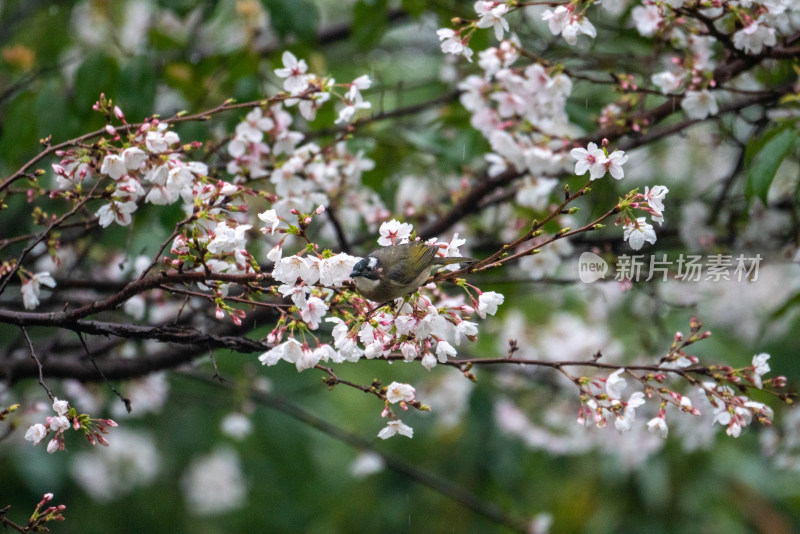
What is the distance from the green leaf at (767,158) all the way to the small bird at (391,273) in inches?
39.3

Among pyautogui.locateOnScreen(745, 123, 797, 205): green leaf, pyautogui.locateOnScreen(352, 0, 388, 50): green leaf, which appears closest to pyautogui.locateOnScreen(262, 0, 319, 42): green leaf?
pyautogui.locateOnScreen(352, 0, 388, 50): green leaf

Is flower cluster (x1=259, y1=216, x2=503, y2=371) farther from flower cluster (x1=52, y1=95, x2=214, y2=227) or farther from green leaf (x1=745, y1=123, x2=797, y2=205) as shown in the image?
green leaf (x1=745, y1=123, x2=797, y2=205)

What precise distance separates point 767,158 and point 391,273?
4.01 feet

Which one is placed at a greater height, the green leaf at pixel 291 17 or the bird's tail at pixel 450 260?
the green leaf at pixel 291 17

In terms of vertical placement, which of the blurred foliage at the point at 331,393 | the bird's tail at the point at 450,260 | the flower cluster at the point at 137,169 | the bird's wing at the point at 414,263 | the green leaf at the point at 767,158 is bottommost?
the blurred foliage at the point at 331,393

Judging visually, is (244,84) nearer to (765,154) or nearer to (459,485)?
(765,154)

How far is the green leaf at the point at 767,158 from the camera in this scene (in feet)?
6.79

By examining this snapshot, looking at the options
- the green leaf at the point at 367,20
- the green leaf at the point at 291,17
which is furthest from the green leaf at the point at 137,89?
the green leaf at the point at 367,20

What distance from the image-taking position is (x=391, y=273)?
1495 millimetres

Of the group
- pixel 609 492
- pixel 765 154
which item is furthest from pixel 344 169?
pixel 609 492

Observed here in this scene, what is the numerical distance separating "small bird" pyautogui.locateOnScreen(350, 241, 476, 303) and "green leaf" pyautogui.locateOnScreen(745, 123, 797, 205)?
1.00 metres

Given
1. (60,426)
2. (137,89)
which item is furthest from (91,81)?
(60,426)

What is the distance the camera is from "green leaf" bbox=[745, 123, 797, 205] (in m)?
2.07

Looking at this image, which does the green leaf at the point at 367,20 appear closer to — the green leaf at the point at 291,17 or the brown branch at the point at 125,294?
the green leaf at the point at 291,17
